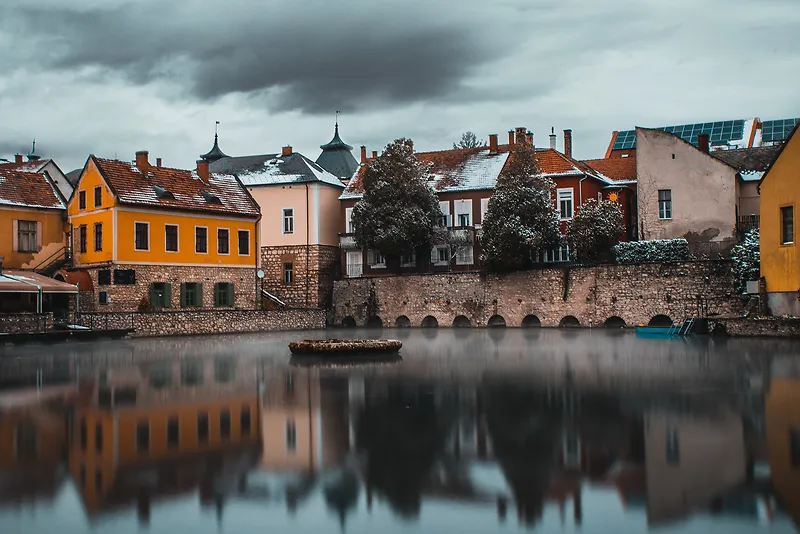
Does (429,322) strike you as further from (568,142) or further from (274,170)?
(568,142)

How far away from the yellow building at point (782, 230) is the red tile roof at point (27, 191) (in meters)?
32.6

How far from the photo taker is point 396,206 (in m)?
48.7

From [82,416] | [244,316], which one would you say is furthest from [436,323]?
[82,416]

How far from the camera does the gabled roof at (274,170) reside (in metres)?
53.6

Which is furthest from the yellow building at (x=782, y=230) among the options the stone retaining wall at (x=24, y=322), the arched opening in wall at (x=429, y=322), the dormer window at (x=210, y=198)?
the stone retaining wall at (x=24, y=322)

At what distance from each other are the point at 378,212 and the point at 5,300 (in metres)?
19.9

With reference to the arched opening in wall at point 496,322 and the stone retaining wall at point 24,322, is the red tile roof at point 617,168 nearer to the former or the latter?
the arched opening in wall at point 496,322

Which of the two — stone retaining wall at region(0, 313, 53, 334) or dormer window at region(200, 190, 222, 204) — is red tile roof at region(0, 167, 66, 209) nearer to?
dormer window at region(200, 190, 222, 204)

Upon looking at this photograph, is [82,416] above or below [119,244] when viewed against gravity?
below

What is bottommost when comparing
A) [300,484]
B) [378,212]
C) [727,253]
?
[300,484]

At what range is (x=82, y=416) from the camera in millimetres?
13234

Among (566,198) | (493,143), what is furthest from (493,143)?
(566,198)

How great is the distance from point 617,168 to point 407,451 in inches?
1780

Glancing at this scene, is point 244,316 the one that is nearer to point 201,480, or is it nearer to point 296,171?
point 296,171
